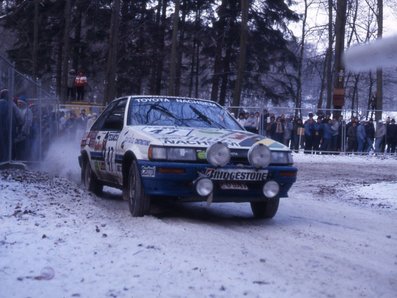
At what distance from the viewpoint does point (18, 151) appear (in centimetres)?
1393

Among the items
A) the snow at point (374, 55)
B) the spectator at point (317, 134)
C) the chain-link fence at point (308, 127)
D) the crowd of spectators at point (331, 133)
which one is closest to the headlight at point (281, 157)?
the snow at point (374, 55)

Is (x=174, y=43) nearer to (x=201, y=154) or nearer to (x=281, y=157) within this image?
(x=281, y=157)

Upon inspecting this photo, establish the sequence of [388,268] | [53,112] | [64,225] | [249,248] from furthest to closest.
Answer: [53,112] → [64,225] → [249,248] → [388,268]

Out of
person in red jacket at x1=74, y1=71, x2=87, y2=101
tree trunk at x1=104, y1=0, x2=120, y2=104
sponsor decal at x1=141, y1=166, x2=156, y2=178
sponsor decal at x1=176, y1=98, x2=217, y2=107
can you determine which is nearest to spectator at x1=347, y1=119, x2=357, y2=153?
tree trunk at x1=104, y1=0, x2=120, y2=104

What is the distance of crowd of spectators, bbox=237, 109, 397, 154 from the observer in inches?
976

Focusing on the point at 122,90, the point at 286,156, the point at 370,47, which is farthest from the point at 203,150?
the point at 122,90

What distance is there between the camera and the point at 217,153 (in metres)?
Answer: 7.32

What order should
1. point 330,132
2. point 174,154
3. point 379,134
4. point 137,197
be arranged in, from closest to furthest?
point 174,154
point 137,197
point 330,132
point 379,134

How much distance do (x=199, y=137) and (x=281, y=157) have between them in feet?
3.46

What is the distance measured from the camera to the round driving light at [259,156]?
7547 millimetres

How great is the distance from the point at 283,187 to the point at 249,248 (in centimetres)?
187

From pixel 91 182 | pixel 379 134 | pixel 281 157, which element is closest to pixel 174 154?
pixel 281 157

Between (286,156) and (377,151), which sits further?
(377,151)

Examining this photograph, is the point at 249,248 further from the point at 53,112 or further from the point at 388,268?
the point at 53,112
